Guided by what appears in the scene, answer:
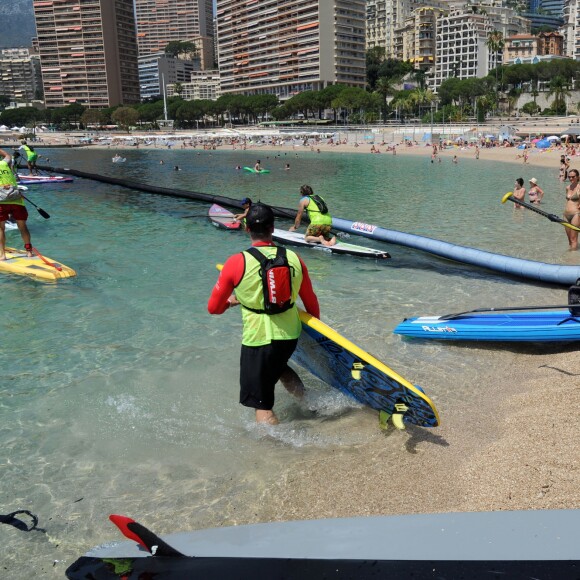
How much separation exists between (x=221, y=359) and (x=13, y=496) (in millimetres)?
3147

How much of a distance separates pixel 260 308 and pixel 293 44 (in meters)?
171

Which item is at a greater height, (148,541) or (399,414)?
(148,541)

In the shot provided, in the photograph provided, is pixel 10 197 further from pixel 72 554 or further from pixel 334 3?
pixel 334 3

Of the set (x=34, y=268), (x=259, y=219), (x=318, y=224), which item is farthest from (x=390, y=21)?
(x=259, y=219)

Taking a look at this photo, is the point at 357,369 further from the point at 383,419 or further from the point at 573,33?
the point at 573,33

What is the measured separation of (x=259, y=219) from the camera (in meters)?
4.34

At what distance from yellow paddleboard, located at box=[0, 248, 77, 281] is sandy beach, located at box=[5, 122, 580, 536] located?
317 inches

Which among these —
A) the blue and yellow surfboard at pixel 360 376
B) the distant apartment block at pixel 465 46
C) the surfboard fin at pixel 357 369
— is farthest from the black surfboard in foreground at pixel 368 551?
the distant apartment block at pixel 465 46

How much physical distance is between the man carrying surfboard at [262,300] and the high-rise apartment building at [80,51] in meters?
203

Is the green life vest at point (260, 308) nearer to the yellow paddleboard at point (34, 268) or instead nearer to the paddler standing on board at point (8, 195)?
the paddler standing on board at point (8, 195)

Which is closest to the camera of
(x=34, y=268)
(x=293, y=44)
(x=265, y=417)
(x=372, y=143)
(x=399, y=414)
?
(x=399, y=414)

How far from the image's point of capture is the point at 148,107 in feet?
537

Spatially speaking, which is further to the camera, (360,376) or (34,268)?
(34,268)

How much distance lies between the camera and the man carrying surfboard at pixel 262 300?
433 centimetres
